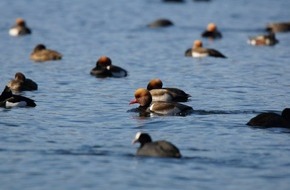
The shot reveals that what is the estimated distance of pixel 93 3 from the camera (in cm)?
6125

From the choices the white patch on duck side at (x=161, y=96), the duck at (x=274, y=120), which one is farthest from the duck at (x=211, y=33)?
the duck at (x=274, y=120)

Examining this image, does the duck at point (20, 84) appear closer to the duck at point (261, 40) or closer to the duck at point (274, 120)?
the duck at point (274, 120)

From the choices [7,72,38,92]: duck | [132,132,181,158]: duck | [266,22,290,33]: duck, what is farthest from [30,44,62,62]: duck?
[132,132,181,158]: duck

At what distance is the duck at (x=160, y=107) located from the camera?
23.1m

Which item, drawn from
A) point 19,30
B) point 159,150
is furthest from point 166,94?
point 19,30

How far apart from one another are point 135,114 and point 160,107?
734 millimetres

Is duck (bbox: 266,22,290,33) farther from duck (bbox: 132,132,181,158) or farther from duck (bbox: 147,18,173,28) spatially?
duck (bbox: 132,132,181,158)

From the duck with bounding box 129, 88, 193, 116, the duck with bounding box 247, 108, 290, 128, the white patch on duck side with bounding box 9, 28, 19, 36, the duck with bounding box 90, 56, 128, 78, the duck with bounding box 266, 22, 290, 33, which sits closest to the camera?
the duck with bounding box 247, 108, 290, 128

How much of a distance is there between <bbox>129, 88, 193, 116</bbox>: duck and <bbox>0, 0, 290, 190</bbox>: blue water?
25cm

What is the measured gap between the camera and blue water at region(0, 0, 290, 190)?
670 inches

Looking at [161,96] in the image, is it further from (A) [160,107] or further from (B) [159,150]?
(B) [159,150]

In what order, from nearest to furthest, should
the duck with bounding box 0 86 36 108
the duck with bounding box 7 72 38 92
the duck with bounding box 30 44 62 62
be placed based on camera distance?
1. the duck with bounding box 0 86 36 108
2. the duck with bounding box 7 72 38 92
3. the duck with bounding box 30 44 62 62

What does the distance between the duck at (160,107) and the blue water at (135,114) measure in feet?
0.83

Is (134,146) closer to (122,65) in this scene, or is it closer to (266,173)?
(266,173)
